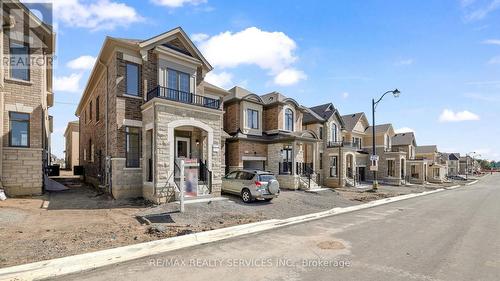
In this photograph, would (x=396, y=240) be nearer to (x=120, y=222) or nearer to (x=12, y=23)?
(x=120, y=222)

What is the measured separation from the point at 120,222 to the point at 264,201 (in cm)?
788

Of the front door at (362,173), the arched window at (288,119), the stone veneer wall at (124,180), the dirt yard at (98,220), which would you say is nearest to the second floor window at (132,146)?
the stone veneer wall at (124,180)

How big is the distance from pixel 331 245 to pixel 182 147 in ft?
38.0

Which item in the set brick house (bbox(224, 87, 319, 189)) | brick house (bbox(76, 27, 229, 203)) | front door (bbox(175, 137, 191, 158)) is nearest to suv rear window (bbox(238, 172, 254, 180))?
brick house (bbox(76, 27, 229, 203))

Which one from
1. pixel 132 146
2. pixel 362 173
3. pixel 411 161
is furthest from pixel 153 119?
pixel 411 161

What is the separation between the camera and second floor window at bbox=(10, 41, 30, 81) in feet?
47.6

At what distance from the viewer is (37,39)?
15633mm

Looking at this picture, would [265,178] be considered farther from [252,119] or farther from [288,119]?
[288,119]

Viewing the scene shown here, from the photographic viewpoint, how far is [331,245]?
7.80 metres

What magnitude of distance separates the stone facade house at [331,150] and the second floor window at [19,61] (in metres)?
23.7

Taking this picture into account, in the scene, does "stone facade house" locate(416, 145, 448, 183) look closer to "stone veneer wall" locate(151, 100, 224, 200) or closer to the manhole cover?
"stone veneer wall" locate(151, 100, 224, 200)

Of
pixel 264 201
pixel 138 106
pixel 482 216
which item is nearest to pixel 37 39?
pixel 138 106

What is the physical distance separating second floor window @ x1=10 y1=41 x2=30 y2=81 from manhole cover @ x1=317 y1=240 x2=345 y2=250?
667 inches

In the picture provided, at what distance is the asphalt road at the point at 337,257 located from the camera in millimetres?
5629
